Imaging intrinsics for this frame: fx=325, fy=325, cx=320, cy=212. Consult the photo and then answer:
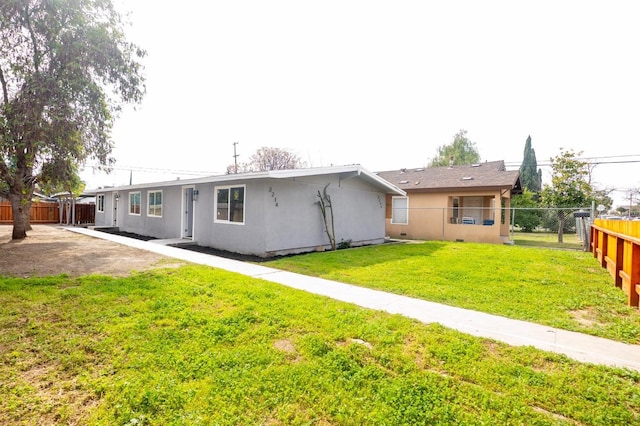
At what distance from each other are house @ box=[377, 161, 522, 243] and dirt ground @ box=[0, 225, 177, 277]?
11596mm

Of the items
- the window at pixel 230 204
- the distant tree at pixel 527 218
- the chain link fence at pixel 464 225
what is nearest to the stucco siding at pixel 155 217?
the window at pixel 230 204

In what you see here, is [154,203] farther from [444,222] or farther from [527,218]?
[527,218]

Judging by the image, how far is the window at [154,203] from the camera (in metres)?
14.1

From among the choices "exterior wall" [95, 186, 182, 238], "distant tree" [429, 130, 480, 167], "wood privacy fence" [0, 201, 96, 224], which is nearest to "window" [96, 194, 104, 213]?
"exterior wall" [95, 186, 182, 238]

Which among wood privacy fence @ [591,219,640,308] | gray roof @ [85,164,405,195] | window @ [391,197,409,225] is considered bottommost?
wood privacy fence @ [591,219,640,308]

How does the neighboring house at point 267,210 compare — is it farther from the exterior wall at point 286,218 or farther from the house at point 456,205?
the house at point 456,205

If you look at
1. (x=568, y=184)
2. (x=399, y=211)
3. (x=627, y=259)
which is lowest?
(x=627, y=259)

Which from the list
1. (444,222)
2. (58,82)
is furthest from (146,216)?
(444,222)

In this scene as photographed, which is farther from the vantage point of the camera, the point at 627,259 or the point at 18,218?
the point at 18,218

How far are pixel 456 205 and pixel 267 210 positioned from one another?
10.9m

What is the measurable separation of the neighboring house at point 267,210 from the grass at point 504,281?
1.52 meters

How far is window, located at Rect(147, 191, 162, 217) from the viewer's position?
14.1m

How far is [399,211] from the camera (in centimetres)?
1658

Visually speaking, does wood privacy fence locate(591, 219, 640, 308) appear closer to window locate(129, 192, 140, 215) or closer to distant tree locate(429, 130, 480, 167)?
window locate(129, 192, 140, 215)
